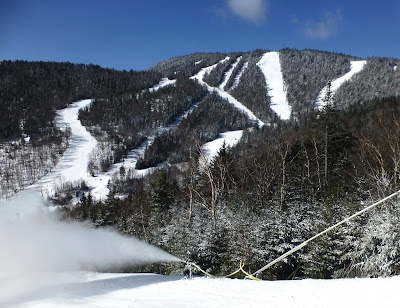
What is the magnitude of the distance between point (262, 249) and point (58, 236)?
535 inches

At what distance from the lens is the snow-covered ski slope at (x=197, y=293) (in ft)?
28.8

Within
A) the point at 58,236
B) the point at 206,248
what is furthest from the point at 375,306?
the point at 206,248

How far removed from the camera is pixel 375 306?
25.7 ft

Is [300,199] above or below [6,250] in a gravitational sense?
below

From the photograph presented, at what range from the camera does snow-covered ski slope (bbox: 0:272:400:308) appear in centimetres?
877

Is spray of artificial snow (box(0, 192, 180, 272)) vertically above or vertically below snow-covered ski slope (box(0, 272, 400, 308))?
above

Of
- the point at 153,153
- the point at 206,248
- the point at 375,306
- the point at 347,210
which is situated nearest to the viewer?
the point at 375,306

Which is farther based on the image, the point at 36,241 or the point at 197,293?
the point at 36,241

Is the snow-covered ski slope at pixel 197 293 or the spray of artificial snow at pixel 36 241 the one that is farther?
the spray of artificial snow at pixel 36 241

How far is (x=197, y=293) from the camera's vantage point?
10.8 metres

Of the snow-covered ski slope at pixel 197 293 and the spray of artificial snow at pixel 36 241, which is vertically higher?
the spray of artificial snow at pixel 36 241

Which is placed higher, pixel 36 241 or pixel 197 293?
pixel 36 241

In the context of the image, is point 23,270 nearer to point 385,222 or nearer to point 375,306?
point 375,306

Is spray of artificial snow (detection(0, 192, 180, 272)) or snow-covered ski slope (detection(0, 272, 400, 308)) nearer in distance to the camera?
snow-covered ski slope (detection(0, 272, 400, 308))
